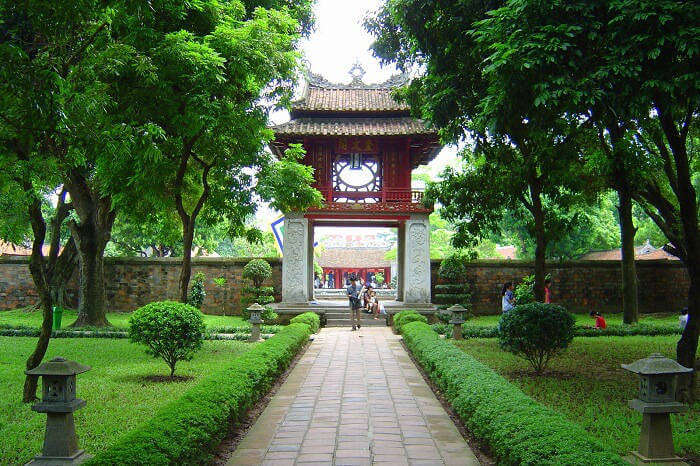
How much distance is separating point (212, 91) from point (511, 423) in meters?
7.24

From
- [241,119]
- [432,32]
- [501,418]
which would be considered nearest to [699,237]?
[501,418]

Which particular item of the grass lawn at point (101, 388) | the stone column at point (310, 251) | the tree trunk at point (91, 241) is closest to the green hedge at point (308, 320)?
the grass lawn at point (101, 388)

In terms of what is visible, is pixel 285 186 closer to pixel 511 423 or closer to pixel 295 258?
pixel 295 258

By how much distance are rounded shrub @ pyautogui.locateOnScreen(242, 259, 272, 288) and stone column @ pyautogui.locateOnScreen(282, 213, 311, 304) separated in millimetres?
1603

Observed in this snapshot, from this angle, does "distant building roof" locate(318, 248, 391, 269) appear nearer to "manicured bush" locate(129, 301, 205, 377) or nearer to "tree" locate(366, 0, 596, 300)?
"tree" locate(366, 0, 596, 300)

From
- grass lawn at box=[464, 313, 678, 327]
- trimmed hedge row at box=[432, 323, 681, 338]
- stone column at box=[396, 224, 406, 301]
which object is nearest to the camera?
trimmed hedge row at box=[432, 323, 681, 338]

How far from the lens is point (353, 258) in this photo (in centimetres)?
4128

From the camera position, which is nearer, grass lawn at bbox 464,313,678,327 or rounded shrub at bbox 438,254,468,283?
grass lawn at bbox 464,313,678,327

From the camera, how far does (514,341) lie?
871 centimetres

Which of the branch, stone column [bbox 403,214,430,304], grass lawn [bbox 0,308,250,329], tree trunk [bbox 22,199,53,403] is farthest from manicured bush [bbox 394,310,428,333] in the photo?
the branch

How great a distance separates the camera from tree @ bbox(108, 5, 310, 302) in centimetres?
900

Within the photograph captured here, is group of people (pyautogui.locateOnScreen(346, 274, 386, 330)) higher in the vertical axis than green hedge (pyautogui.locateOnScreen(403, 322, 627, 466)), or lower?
higher

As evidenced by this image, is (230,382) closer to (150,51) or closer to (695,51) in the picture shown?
(150,51)

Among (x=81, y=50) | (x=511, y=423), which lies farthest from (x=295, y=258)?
(x=511, y=423)
